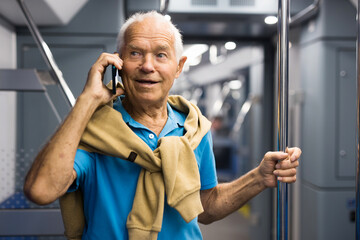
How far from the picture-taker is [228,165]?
7.68 meters

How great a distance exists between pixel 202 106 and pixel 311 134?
315 inches

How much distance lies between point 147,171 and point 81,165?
19 cm

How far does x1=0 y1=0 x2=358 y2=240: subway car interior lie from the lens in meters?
1.81

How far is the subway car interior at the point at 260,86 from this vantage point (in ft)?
A: 5.92

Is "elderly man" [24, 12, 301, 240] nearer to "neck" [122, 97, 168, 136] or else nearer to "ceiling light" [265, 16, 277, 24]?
"neck" [122, 97, 168, 136]

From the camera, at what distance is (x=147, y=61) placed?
3.45 ft

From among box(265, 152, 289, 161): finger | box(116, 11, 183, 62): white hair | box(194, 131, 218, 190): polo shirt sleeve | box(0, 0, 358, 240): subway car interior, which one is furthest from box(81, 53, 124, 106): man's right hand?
box(0, 0, 358, 240): subway car interior

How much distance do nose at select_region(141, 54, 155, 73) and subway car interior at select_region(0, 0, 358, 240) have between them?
707 millimetres

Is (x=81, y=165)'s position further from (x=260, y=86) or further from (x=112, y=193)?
(x=260, y=86)

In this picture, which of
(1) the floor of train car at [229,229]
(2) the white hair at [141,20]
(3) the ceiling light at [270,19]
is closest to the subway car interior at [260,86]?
(3) the ceiling light at [270,19]

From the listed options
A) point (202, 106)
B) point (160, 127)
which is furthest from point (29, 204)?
point (202, 106)

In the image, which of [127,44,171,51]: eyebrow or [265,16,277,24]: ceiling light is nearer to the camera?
[127,44,171,51]: eyebrow

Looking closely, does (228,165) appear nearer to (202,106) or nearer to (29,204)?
(202,106)

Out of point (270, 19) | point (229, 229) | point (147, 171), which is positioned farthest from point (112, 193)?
point (229, 229)
